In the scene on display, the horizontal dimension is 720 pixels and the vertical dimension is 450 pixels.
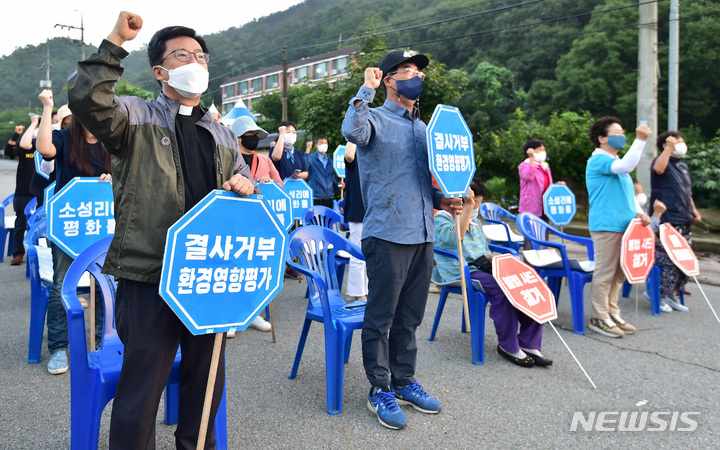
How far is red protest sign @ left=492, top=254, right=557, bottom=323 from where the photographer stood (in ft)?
13.0

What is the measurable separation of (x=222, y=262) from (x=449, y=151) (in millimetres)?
1837

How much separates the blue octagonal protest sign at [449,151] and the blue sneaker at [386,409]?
4.14 feet

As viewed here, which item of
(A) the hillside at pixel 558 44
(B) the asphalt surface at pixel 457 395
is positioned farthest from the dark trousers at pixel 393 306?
(A) the hillside at pixel 558 44

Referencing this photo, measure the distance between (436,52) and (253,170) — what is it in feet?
147

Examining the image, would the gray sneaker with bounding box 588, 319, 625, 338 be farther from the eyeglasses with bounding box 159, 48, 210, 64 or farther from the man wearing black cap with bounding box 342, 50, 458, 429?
the eyeglasses with bounding box 159, 48, 210, 64

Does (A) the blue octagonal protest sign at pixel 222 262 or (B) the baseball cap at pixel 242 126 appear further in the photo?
(B) the baseball cap at pixel 242 126

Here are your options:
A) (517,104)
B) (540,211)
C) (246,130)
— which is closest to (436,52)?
(517,104)

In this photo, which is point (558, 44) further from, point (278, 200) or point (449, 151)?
point (449, 151)

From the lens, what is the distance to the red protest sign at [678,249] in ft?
18.5

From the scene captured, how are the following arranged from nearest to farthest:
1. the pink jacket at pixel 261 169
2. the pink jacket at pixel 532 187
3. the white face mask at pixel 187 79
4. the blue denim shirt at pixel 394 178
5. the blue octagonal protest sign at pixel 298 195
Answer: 1. the white face mask at pixel 187 79
2. the blue denim shirt at pixel 394 178
3. the pink jacket at pixel 261 169
4. the blue octagonal protest sign at pixel 298 195
5. the pink jacket at pixel 532 187

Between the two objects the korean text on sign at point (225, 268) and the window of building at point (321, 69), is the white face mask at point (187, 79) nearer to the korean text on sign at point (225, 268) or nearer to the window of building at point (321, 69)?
the korean text on sign at point (225, 268)

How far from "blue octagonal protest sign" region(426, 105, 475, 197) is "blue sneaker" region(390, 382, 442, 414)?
121cm

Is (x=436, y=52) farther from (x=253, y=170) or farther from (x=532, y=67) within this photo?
(x=253, y=170)

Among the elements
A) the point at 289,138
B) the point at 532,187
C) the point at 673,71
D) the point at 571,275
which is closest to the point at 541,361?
the point at 571,275
